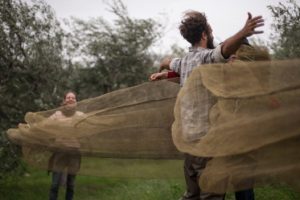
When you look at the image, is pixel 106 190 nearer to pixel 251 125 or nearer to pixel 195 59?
pixel 195 59

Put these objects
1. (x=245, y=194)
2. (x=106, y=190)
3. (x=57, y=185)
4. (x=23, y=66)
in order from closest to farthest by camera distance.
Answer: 1. (x=245, y=194)
2. (x=57, y=185)
3. (x=23, y=66)
4. (x=106, y=190)

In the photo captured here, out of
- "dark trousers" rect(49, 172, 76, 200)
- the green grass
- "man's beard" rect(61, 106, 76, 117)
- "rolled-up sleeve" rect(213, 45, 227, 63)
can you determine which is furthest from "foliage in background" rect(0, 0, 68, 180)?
"rolled-up sleeve" rect(213, 45, 227, 63)

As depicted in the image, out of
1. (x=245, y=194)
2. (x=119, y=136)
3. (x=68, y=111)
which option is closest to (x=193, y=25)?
(x=119, y=136)

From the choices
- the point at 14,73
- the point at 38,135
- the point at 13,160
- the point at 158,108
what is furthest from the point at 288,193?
the point at 14,73

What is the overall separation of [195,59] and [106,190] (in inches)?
327

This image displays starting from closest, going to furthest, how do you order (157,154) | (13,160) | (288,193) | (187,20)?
(187,20)
(157,154)
(288,193)
(13,160)

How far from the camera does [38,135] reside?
5.80m

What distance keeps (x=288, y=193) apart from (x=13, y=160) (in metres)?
5.59

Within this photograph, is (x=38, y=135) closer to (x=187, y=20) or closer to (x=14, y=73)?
(x=187, y=20)

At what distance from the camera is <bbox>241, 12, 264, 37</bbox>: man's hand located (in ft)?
11.9

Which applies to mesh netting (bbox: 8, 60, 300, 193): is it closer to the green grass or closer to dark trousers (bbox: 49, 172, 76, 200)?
dark trousers (bbox: 49, 172, 76, 200)

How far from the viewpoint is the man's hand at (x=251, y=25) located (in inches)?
143

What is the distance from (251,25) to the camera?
3.65 meters

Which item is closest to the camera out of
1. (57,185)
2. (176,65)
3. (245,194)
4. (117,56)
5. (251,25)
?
(251,25)
